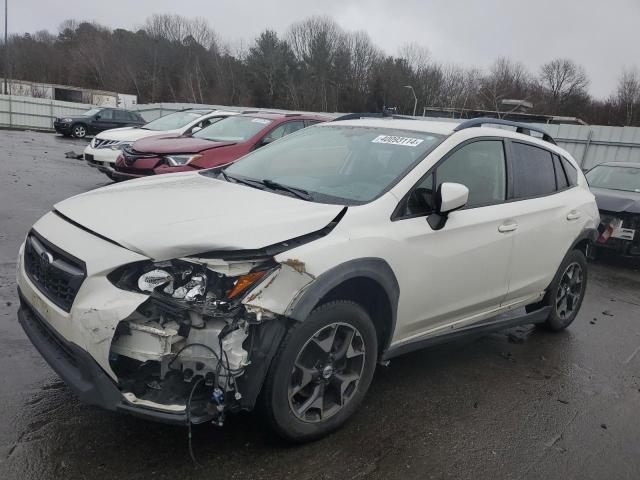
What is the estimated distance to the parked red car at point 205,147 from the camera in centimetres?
794

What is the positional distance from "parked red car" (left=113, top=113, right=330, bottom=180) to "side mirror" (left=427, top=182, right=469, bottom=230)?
5272 millimetres

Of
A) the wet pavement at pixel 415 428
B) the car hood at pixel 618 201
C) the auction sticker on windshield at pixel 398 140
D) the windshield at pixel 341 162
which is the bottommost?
the wet pavement at pixel 415 428

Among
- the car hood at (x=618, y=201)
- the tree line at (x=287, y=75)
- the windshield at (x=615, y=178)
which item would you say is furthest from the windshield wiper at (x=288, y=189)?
the tree line at (x=287, y=75)

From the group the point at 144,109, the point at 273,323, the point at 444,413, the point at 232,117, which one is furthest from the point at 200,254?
the point at 144,109

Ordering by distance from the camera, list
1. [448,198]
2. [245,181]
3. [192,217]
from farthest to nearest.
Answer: [245,181] < [448,198] < [192,217]

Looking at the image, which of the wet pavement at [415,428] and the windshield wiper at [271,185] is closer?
the wet pavement at [415,428]

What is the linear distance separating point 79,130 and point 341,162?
24.3m

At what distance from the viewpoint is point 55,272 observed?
2568 millimetres

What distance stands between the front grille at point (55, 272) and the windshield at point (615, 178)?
876cm

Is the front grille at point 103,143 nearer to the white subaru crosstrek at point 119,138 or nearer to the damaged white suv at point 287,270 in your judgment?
the white subaru crosstrek at point 119,138

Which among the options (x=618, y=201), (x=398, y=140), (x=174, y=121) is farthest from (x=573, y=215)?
(x=174, y=121)

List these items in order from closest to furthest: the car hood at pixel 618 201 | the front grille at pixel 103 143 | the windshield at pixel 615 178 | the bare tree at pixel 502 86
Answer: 1. the car hood at pixel 618 201
2. the windshield at pixel 615 178
3. the front grille at pixel 103 143
4. the bare tree at pixel 502 86

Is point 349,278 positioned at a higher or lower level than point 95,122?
lower

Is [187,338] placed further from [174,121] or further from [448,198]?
→ [174,121]
